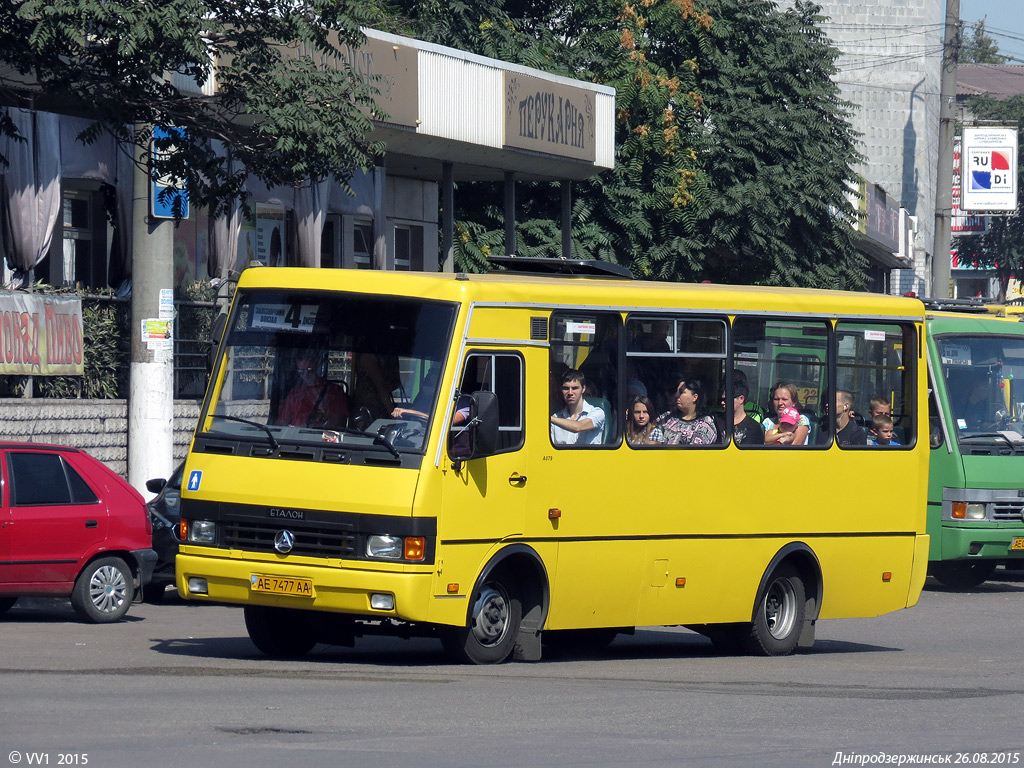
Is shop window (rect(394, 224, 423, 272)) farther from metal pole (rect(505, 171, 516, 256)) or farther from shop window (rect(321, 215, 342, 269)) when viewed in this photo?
shop window (rect(321, 215, 342, 269))

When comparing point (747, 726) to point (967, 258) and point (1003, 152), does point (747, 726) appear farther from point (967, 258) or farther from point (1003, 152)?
point (967, 258)

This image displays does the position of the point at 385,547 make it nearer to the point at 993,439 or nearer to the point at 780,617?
the point at 780,617

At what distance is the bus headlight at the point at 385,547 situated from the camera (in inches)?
404

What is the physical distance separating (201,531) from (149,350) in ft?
31.9

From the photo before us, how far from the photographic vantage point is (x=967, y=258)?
74.4m

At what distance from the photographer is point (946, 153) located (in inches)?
1501

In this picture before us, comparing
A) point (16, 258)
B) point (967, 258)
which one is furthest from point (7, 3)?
point (967, 258)

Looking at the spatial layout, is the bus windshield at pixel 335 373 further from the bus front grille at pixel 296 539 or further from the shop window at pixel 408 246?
the shop window at pixel 408 246

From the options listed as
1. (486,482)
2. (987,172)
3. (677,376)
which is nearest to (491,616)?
(486,482)

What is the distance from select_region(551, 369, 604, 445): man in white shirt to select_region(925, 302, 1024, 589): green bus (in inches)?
317

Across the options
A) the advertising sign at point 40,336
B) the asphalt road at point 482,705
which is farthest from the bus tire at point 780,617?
the advertising sign at point 40,336

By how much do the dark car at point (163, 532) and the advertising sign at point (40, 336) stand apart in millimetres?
3991

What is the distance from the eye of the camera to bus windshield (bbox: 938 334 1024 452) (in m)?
18.8

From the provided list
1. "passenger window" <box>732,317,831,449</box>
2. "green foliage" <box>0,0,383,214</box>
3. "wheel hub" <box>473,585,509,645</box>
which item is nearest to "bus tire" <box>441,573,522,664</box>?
"wheel hub" <box>473,585,509,645</box>
